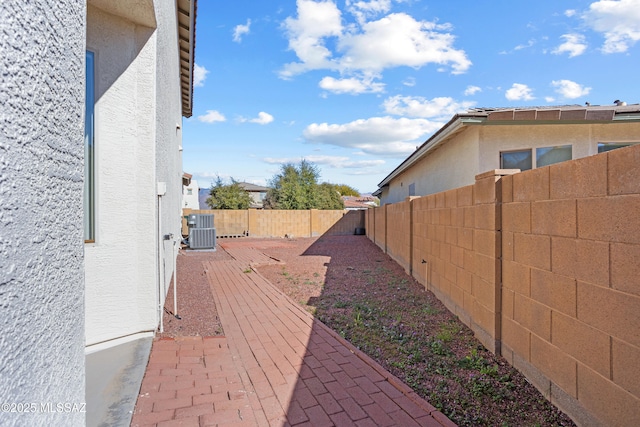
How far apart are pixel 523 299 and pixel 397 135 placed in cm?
4060

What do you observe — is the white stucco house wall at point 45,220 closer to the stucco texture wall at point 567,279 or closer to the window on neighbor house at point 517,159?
the stucco texture wall at point 567,279

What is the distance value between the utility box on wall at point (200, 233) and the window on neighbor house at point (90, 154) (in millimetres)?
10851

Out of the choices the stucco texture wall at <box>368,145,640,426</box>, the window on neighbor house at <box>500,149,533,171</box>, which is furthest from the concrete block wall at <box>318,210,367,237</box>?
the stucco texture wall at <box>368,145,640,426</box>

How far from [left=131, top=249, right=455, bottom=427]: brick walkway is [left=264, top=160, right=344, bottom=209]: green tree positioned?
84.0ft

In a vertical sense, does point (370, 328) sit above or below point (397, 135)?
below

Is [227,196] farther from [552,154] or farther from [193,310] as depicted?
[552,154]

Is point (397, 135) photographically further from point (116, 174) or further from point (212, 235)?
point (116, 174)

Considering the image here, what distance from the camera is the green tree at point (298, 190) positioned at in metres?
30.6

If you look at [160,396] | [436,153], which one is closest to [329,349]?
[160,396]

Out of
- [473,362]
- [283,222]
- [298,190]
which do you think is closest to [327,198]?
[298,190]

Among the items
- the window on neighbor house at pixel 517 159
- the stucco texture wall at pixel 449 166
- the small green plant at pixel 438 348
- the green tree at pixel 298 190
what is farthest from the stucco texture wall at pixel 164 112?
the green tree at pixel 298 190

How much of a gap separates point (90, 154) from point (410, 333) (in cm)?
453

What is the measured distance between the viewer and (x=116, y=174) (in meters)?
3.93

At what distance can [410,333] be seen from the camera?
4.83 meters
